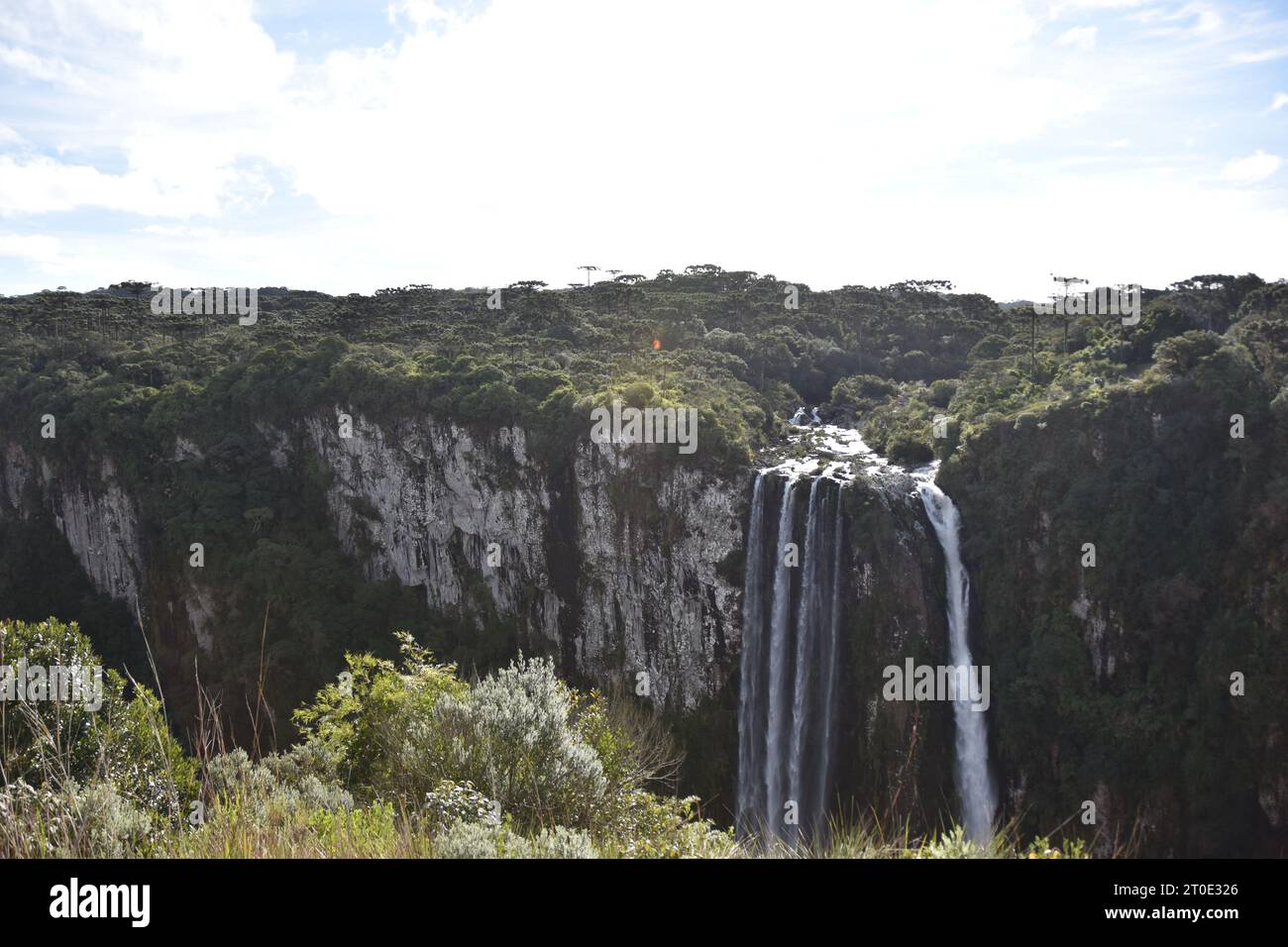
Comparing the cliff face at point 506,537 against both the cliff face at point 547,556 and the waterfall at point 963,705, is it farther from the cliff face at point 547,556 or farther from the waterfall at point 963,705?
the waterfall at point 963,705

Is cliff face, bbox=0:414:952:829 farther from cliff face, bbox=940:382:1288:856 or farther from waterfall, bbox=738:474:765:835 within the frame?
cliff face, bbox=940:382:1288:856

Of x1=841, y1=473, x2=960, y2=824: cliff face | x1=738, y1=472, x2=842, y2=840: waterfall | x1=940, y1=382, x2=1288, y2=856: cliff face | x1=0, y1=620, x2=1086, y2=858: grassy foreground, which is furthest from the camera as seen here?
x1=738, y1=472, x2=842, y2=840: waterfall

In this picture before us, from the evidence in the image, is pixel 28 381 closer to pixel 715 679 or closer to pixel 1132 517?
pixel 715 679

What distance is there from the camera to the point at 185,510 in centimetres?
4072

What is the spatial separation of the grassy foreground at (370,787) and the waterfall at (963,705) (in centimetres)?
1652

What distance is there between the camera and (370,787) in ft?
35.6

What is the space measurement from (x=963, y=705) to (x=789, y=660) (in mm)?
6099

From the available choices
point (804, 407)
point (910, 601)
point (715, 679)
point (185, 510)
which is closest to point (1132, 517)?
point (910, 601)

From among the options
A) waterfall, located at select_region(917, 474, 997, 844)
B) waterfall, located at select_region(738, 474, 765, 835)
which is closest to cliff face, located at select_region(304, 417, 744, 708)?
waterfall, located at select_region(738, 474, 765, 835)

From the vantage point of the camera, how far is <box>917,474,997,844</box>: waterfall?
88.2 feet

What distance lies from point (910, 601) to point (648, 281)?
5736cm

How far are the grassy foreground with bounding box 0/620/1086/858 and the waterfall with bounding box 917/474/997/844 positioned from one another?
54.2ft

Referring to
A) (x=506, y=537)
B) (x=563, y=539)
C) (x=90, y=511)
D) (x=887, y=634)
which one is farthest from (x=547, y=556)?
(x=90, y=511)

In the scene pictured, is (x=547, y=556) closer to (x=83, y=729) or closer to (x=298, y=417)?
(x=298, y=417)
